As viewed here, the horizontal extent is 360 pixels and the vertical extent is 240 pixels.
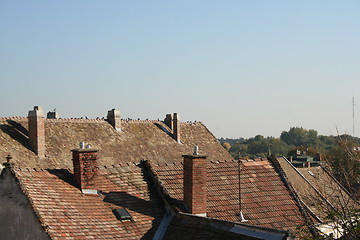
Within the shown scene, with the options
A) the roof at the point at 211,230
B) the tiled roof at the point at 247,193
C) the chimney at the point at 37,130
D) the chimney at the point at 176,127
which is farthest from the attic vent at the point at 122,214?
the chimney at the point at 176,127

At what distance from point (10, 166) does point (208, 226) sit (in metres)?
5.81

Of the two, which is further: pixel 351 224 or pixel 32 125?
pixel 32 125

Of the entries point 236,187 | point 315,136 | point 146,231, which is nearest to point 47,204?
point 146,231

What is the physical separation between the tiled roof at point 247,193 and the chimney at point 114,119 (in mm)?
17458

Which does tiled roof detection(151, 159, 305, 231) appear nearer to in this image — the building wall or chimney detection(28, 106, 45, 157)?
the building wall

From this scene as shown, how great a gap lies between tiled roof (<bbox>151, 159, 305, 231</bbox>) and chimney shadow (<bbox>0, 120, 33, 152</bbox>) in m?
13.2

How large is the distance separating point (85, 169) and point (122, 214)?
5.94 feet

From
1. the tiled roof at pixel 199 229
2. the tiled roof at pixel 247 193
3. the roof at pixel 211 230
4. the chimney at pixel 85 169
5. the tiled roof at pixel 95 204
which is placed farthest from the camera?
the tiled roof at pixel 247 193

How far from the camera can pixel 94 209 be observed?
50.6ft

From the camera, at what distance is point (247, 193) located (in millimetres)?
18750

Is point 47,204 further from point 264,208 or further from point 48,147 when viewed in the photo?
point 48,147

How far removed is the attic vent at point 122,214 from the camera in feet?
51.0

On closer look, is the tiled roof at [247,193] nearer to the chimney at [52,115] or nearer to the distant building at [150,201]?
the distant building at [150,201]

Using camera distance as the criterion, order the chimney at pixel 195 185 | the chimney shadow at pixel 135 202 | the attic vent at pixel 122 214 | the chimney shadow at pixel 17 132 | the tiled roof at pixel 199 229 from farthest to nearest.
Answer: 1. the chimney shadow at pixel 17 132
2. the chimney at pixel 195 185
3. the chimney shadow at pixel 135 202
4. the attic vent at pixel 122 214
5. the tiled roof at pixel 199 229
